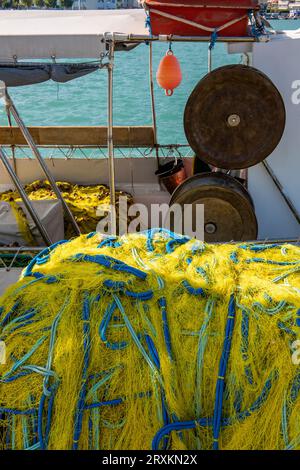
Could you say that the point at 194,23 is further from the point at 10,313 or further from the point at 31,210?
the point at 10,313

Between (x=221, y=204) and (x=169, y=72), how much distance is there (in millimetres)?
1538

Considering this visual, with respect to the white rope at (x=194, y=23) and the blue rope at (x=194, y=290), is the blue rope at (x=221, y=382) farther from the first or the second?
the white rope at (x=194, y=23)

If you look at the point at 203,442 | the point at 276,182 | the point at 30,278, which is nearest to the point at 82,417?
the point at 203,442

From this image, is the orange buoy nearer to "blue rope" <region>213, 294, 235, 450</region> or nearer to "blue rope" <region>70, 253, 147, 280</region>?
"blue rope" <region>70, 253, 147, 280</region>

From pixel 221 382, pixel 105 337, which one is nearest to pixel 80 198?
pixel 105 337

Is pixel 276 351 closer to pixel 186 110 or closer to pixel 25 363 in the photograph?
pixel 25 363

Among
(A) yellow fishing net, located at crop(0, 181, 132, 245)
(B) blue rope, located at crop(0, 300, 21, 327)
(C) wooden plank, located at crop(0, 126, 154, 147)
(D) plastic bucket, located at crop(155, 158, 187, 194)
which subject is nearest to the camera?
(B) blue rope, located at crop(0, 300, 21, 327)

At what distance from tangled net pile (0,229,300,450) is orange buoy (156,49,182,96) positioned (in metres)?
3.39

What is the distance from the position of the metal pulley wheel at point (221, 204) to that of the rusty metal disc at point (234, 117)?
0.91ft

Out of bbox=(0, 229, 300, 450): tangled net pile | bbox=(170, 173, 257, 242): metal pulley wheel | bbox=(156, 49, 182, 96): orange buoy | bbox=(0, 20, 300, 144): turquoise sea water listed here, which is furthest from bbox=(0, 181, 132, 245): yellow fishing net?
bbox=(0, 20, 300, 144): turquoise sea water

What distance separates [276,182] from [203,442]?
13.1 ft

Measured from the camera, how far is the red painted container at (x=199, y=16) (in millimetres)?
4488

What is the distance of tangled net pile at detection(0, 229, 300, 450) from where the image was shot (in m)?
2.07

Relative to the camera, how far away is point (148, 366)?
2.12 m
